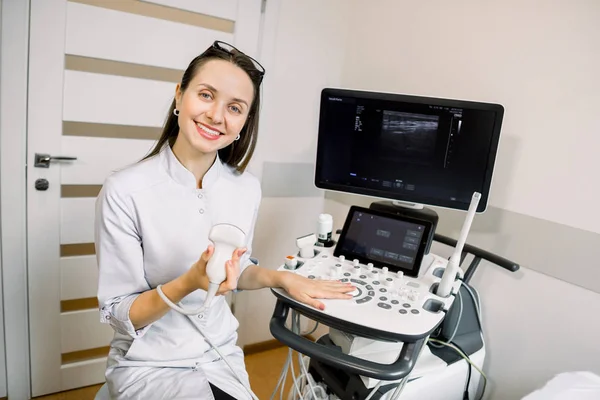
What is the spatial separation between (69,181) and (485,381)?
68.4 inches

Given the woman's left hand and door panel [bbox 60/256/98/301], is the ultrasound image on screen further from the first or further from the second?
door panel [bbox 60/256/98/301]

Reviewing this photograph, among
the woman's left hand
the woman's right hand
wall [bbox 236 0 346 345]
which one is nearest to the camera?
the woman's right hand

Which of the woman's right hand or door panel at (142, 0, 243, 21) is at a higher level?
door panel at (142, 0, 243, 21)

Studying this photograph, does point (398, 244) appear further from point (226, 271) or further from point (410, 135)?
point (226, 271)

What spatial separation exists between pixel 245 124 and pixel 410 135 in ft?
1.75

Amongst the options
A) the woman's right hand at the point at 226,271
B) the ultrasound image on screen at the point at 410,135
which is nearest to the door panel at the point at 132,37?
the ultrasound image on screen at the point at 410,135

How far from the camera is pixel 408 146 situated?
143 cm

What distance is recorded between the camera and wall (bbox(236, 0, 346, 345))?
2.09 metres

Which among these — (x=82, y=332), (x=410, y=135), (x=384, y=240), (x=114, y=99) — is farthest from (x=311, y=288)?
(x=82, y=332)

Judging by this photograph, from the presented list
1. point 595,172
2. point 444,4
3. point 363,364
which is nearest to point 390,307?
point 363,364

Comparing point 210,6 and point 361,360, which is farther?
point 210,6

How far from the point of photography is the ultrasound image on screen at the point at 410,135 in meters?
1.39

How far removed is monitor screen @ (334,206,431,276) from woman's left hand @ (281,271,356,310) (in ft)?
0.67

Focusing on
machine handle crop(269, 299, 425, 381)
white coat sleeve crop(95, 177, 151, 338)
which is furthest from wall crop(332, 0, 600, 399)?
white coat sleeve crop(95, 177, 151, 338)
